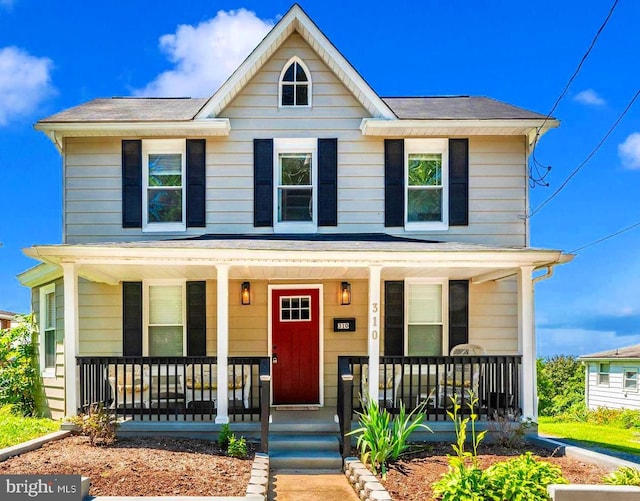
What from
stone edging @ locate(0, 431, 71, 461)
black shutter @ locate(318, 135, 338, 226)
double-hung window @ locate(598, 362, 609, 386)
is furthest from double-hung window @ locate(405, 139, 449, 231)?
double-hung window @ locate(598, 362, 609, 386)

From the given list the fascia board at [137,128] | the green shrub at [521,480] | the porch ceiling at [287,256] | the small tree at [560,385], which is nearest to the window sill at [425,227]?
the porch ceiling at [287,256]

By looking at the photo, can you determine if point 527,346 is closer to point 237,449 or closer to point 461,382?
point 461,382

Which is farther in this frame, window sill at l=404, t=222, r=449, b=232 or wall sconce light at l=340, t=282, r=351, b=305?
window sill at l=404, t=222, r=449, b=232

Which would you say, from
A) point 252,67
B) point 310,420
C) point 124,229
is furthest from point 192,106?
point 310,420

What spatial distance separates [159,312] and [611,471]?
7409 millimetres

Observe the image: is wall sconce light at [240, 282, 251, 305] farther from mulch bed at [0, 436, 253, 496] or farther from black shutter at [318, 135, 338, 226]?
mulch bed at [0, 436, 253, 496]

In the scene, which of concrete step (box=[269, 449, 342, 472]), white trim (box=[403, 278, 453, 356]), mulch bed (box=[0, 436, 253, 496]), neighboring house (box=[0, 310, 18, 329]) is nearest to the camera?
mulch bed (box=[0, 436, 253, 496])

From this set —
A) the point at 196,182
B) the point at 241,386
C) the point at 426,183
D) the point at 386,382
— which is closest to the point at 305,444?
the point at 241,386

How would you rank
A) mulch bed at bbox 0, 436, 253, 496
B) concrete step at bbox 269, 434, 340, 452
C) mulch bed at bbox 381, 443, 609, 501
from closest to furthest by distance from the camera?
mulch bed at bbox 0, 436, 253, 496, mulch bed at bbox 381, 443, 609, 501, concrete step at bbox 269, 434, 340, 452

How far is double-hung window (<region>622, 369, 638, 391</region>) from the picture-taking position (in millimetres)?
22984

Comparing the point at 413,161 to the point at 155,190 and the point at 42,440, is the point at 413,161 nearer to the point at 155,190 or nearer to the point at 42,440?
the point at 155,190

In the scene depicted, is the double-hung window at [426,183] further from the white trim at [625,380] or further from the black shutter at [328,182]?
the white trim at [625,380]

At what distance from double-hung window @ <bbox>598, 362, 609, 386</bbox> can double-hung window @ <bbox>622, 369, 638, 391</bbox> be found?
3.56 ft

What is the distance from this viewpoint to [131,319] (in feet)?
35.9
